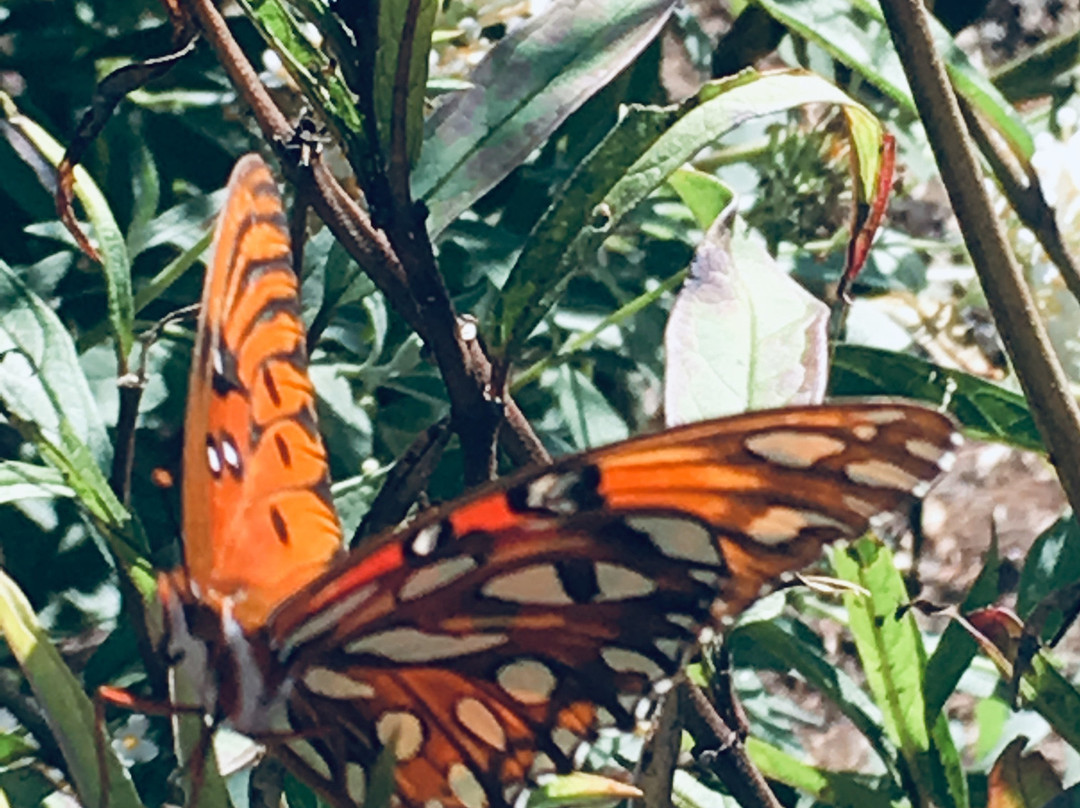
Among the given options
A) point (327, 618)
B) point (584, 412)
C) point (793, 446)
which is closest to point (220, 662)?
point (327, 618)

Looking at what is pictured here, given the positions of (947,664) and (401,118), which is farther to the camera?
(947,664)

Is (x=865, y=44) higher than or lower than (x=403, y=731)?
higher

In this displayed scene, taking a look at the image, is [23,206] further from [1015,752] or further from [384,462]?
[1015,752]

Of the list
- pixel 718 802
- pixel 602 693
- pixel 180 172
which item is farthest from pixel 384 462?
pixel 602 693

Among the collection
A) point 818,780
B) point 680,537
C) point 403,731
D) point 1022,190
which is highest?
point 1022,190

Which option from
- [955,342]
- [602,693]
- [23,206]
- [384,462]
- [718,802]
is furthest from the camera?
[955,342]

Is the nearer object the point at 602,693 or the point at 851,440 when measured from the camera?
the point at 851,440

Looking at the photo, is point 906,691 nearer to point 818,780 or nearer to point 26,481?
point 818,780

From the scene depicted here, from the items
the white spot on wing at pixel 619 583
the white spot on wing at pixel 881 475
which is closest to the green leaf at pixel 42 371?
the white spot on wing at pixel 619 583
